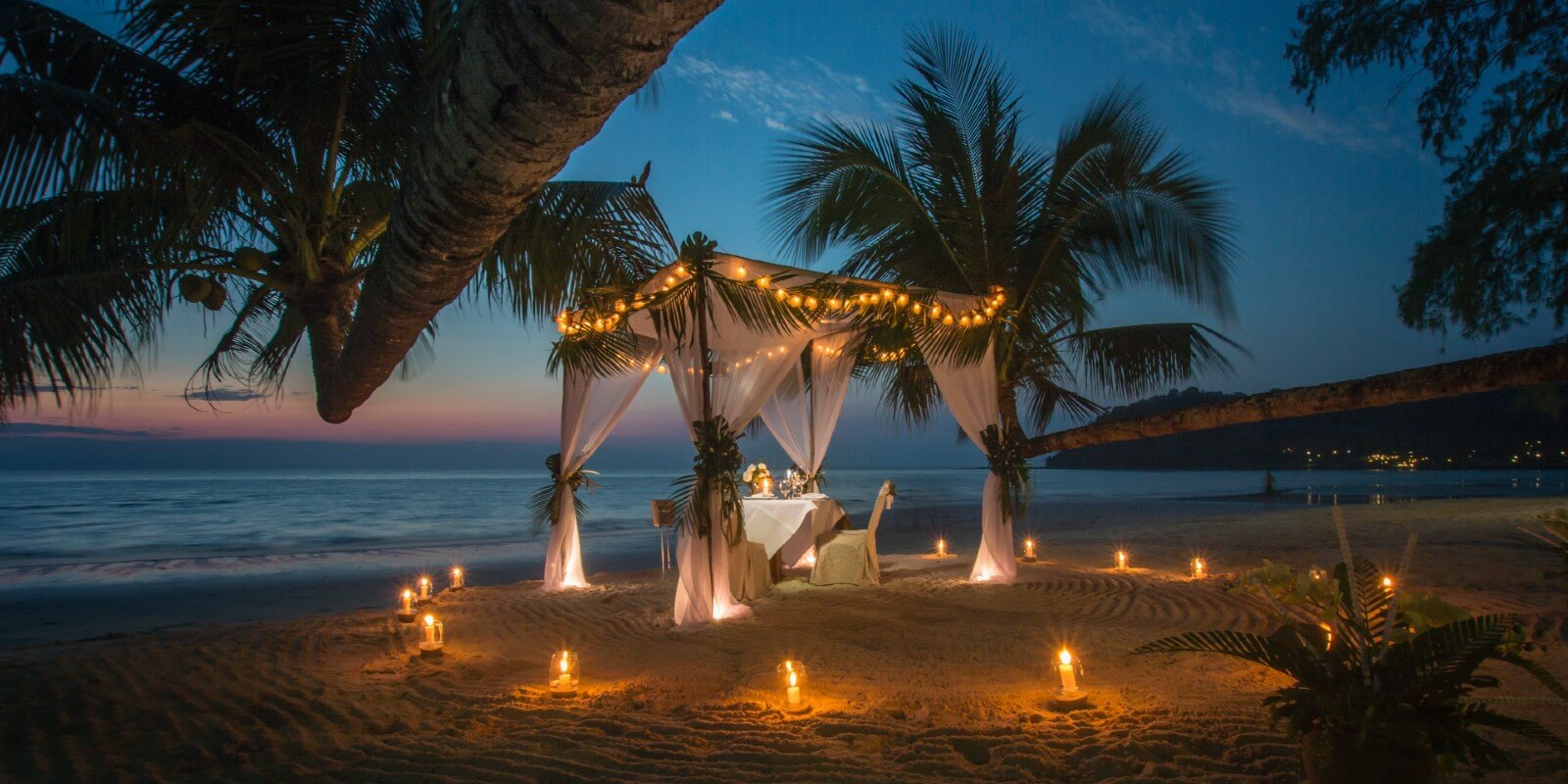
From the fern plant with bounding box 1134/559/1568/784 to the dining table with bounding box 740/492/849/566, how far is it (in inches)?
212

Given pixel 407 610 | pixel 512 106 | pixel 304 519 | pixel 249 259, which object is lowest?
pixel 304 519

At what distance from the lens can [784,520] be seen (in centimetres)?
757

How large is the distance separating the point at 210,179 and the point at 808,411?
6262 mm

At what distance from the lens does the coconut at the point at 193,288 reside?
3318 millimetres

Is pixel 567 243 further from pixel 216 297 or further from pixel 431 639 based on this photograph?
pixel 431 639

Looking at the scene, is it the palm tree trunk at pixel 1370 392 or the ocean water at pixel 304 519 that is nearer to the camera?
the palm tree trunk at pixel 1370 392

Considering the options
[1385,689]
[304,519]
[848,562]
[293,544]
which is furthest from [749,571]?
[304,519]

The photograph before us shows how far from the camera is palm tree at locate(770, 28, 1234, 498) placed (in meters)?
7.38

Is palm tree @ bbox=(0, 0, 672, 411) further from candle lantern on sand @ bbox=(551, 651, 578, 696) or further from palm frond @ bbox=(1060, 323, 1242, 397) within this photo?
palm frond @ bbox=(1060, 323, 1242, 397)

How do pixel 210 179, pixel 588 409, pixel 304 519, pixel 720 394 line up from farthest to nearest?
1. pixel 304 519
2. pixel 588 409
3. pixel 720 394
4. pixel 210 179

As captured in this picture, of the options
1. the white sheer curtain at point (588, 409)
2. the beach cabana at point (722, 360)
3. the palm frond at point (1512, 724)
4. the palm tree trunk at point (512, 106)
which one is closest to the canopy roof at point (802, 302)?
the beach cabana at point (722, 360)

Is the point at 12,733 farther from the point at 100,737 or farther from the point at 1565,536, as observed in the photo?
→ the point at 1565,536

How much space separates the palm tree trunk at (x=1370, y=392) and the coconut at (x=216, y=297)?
5.54m

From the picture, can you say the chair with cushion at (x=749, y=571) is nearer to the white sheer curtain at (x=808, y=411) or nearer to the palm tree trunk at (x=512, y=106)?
the white sheer curtain at (x=808, y=411)
